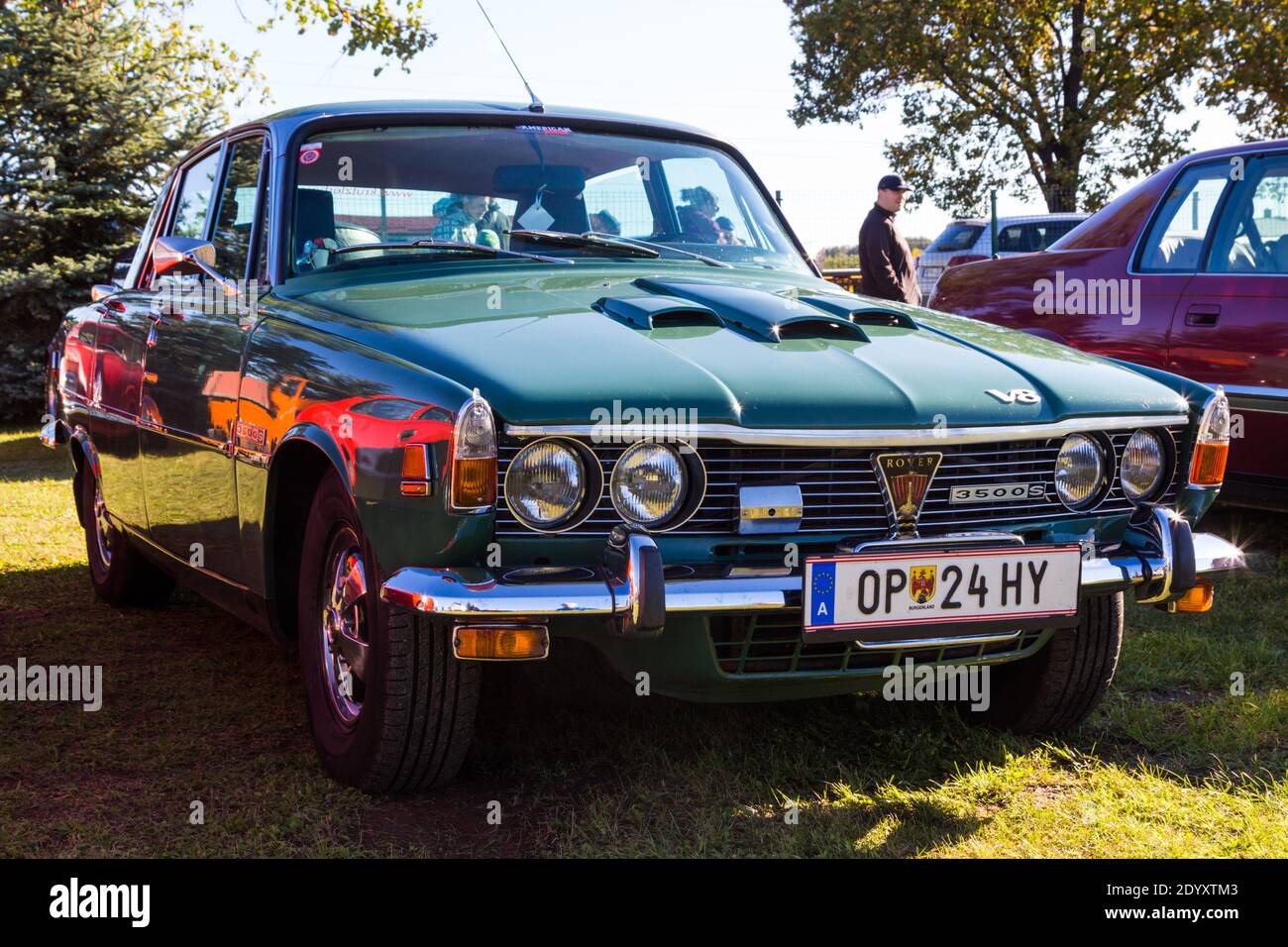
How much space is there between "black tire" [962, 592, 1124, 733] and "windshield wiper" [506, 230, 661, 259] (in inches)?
62.7

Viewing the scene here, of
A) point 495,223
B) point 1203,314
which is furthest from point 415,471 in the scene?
point 1203,314

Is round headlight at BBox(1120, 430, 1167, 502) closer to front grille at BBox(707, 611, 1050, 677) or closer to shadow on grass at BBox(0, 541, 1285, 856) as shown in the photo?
front grille at BBox(707, 611, 1050, 677)

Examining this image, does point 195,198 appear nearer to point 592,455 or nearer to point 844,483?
point 592,455

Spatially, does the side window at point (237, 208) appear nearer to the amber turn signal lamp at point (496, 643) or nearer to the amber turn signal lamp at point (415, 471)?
the amber turn signal lamp at point (415, 471)

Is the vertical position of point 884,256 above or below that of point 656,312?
above

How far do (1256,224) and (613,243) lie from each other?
3070mm

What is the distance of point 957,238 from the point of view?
19.8 m

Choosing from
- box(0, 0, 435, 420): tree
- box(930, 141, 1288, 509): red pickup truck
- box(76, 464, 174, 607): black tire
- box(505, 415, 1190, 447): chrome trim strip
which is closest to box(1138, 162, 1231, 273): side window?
box(930, 141, 1288, 509): red pickup truck

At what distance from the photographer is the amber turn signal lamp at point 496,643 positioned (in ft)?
9.04

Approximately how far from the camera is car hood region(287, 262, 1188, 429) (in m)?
2.82

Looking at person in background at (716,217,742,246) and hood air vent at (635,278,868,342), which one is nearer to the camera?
hood air vent at (635,278,868,342)

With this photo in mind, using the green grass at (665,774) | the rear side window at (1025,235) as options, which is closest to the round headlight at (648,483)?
the green grass at (665,774)
